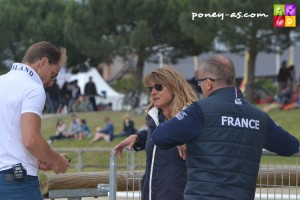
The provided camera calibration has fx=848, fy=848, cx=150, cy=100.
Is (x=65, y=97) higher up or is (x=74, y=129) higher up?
(x=65, y=97)

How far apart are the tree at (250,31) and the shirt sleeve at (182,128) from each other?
83.7 feet

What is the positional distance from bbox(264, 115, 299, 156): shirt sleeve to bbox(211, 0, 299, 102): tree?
983 inches

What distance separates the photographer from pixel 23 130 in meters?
5.34

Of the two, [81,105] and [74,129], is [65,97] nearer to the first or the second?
[81,105]

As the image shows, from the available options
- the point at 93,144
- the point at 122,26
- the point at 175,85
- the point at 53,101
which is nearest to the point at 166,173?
the point at 175,85

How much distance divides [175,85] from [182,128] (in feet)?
3.23

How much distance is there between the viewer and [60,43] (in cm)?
4584

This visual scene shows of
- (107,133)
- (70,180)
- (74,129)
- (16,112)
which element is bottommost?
(70,180)

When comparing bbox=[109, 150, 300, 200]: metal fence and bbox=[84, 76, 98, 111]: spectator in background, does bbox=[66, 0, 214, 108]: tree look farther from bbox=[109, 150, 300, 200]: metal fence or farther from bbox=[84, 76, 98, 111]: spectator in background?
bbox=[109, 150, 300, 200]: metal fence

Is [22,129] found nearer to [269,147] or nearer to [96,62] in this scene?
[269,147]

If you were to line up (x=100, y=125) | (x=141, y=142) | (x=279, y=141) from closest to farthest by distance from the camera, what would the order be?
(x=279, y=141) < (x=141, y=142) < (x=100, y=125)

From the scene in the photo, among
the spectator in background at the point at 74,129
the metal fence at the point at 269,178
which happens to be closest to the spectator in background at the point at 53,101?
the spectator in background at the point at 74,129

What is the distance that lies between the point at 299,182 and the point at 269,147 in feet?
6.65

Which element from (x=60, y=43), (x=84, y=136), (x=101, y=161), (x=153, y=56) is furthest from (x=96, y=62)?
(x=101, y=161)
